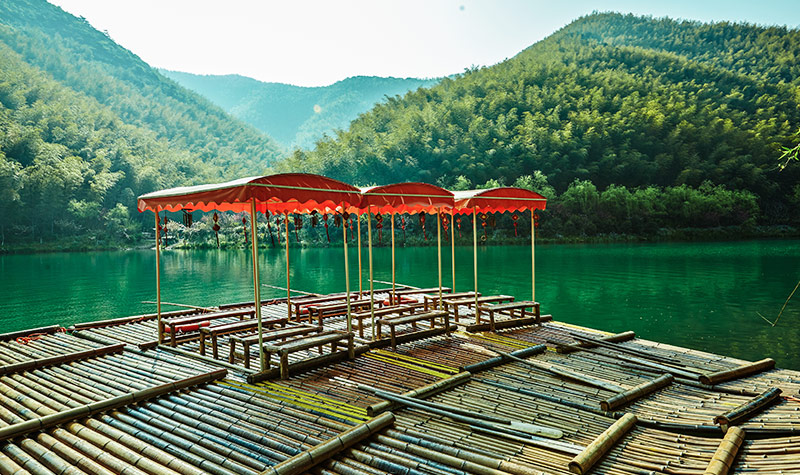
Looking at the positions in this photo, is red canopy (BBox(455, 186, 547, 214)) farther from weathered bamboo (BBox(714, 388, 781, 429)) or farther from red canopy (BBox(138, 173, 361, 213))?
weathered bamboo (BBox(714, 388, 781, 429))

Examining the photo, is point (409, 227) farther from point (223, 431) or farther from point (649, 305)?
point (223, 431)

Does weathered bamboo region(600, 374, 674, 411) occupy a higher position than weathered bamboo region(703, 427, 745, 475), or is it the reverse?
weathered bamboo region(703, 427, 745, 475)

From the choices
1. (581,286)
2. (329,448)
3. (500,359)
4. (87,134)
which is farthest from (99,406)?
(87,134)

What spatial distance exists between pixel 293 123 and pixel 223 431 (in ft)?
550

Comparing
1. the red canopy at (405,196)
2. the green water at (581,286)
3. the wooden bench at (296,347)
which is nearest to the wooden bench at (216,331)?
the wooden bench at (296,347)

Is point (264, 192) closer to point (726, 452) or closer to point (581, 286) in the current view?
point (726, 452)

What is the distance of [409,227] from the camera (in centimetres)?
5019

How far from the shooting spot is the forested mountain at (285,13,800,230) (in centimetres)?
5456

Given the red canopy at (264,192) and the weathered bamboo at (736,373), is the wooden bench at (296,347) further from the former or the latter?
the weathered bamboo at (736,373)

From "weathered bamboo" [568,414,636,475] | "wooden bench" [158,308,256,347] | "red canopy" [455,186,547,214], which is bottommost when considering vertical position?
"weathered bamboo" [568,414,636,475]

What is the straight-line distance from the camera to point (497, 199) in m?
9.31

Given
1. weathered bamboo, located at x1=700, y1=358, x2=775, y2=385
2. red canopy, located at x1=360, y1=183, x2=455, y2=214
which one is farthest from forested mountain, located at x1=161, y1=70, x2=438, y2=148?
weathered bamboo, located at x1=700, y1=358, x2=775, y2=385

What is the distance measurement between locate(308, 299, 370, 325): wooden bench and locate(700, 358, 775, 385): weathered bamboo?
18.3 feet

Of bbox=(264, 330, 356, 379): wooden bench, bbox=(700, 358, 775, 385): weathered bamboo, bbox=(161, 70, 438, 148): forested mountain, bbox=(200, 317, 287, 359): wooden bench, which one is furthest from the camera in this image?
bbox=(161, 70, 438, 148): forested mountain
